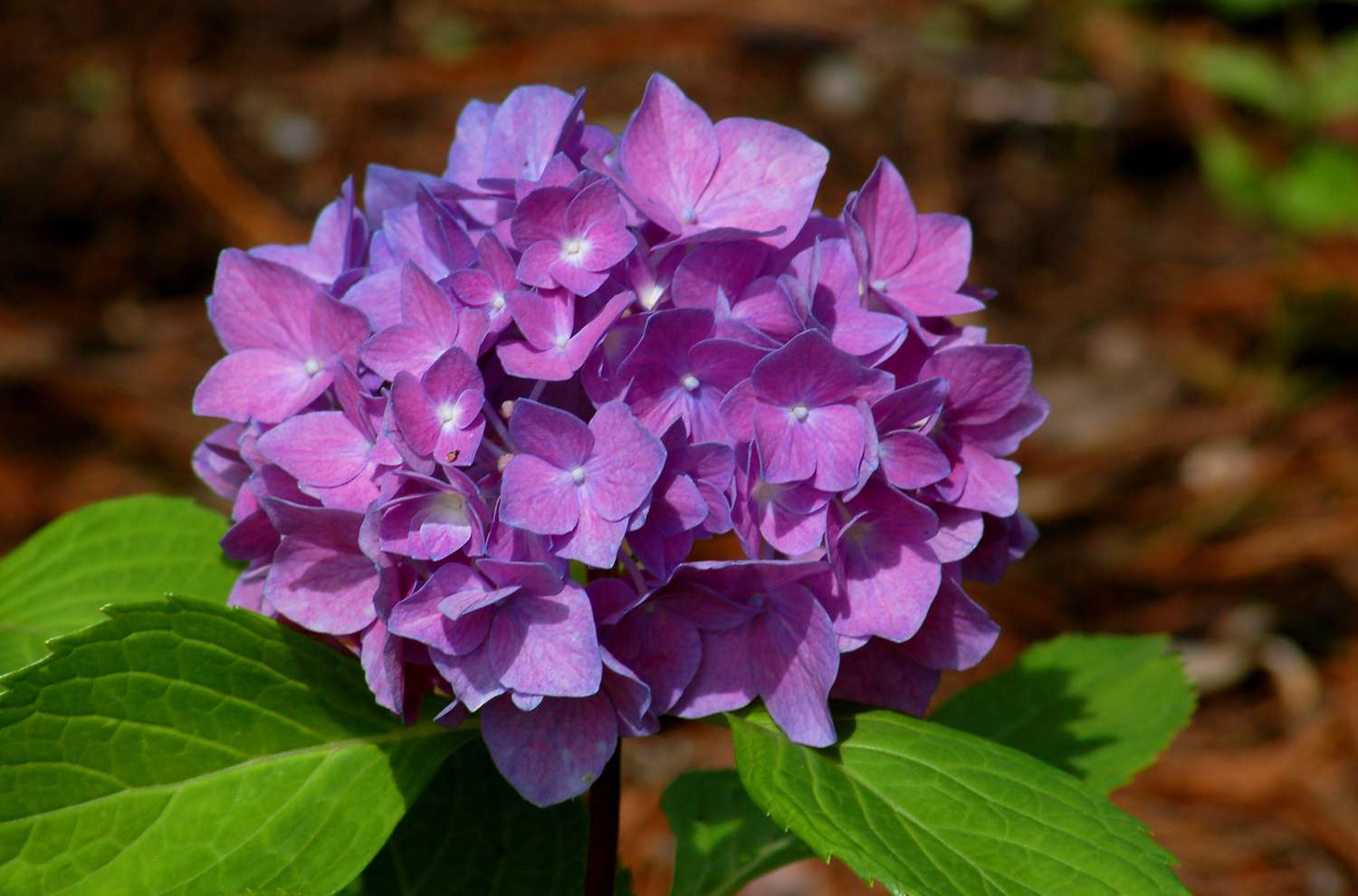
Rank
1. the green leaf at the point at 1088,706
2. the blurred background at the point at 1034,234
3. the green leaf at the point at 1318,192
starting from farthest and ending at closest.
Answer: the green leaf at the point at 1318,192, the blurred background at the point at 1034,234, the green leaf at the point at 1088,706

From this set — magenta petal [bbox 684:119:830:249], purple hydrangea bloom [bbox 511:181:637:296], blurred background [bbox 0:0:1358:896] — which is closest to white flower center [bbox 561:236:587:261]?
purple hydrangea bloom [bbox 511:181:637:296]

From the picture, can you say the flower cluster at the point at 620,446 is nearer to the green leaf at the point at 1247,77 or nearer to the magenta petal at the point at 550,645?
the magenta petal at the point at 550,645

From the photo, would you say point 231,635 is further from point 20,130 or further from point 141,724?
point 20,130

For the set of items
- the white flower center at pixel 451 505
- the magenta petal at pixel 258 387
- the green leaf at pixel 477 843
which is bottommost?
the green leaf at pixel 477 843

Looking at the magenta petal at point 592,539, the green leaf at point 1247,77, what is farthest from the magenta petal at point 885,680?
the green leaf at point 1247,77

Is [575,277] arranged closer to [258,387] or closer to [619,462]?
[619,462]

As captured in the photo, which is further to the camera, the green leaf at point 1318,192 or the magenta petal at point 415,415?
the green leaf at point 1318,192
